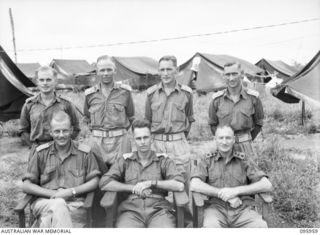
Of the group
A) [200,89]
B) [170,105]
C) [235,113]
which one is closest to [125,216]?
[170,105]

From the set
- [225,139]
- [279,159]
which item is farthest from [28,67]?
[279,159]

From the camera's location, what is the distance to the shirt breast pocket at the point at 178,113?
11.4 ft

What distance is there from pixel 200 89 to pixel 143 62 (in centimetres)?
387

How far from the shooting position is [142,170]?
2920 millimetres

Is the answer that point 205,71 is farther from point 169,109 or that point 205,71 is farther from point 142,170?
point 142,170

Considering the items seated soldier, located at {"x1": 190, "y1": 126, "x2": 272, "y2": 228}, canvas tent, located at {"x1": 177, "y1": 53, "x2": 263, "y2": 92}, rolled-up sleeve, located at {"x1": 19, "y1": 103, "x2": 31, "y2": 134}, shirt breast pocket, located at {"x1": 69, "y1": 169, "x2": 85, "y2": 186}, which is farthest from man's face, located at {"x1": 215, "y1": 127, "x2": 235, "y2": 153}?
canvas tent, located at {"x1": 177, "y1": 53, "x2": 263, "y2": 92}

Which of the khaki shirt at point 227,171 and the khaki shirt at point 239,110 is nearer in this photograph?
the khaki shirt at point 227,171

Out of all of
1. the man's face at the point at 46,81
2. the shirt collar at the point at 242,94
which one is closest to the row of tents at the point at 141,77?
the shirt collar at the point at 242,94

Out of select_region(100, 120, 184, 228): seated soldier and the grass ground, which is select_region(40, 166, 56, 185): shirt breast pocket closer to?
select_region(100, 120, 184, 228): seated soldier

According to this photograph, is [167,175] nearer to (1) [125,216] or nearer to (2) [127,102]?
(1) [125,216]

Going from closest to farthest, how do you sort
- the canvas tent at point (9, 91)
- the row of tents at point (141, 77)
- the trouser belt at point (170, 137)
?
the trouser belt at point (170, 137) < the row of tents at point (141, 77) < the canvas tent at point (9, 91)

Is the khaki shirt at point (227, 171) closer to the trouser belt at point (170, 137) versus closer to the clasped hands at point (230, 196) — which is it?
the clasped hands at point (230, 196)

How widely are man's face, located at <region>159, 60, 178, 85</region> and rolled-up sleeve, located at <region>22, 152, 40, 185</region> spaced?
136 centimetres

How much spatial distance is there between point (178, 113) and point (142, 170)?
2.64 feet
